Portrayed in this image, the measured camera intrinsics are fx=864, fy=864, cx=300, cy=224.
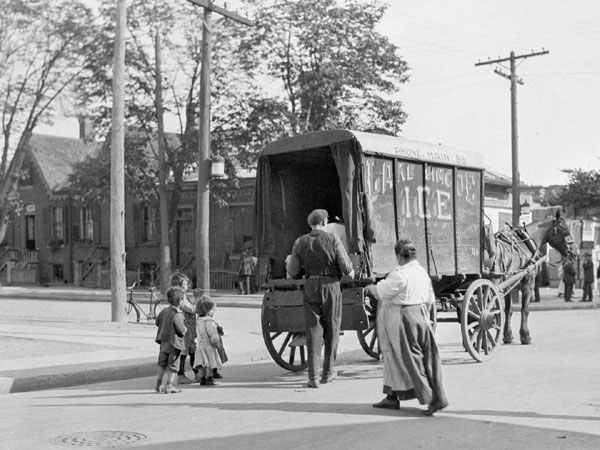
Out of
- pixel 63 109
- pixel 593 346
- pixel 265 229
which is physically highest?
pixel 63 109

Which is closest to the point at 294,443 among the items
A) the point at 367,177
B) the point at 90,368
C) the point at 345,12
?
the point at 367,177

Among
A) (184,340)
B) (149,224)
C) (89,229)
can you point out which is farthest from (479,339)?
(89,229)

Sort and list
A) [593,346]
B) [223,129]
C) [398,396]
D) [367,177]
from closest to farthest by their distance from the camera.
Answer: [398,396] → [367,177] → [593,346] → [223,129]

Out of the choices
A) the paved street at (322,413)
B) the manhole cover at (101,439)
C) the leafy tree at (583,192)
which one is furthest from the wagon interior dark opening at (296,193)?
the leafy tree at (583,192)

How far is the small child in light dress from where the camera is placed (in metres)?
10.7

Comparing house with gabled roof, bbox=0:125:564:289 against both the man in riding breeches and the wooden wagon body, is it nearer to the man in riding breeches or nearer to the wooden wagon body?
the wooden wagon body

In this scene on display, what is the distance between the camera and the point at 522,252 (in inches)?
582

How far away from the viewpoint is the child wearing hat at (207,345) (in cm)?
1070

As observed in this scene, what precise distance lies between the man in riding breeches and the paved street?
1.65ft

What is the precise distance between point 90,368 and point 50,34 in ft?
79.9

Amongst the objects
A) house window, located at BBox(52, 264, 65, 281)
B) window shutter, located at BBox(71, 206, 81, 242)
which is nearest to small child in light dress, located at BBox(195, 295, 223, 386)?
window shutter, located at BBox(71, 206, 81, 242)

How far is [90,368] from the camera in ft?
38.6

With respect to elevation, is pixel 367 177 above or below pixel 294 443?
above

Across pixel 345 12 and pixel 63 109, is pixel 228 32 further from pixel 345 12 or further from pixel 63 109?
pixel 63 109
